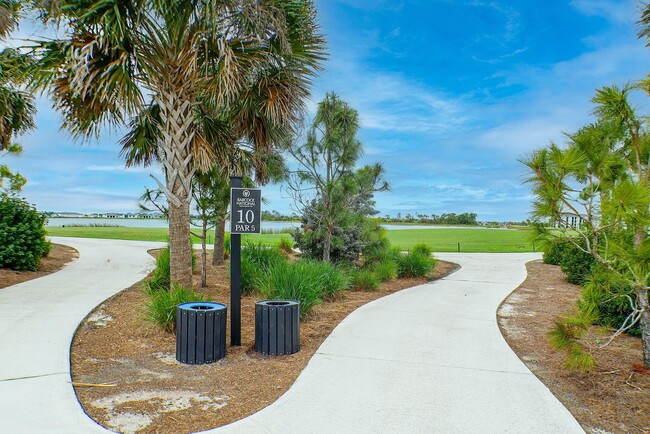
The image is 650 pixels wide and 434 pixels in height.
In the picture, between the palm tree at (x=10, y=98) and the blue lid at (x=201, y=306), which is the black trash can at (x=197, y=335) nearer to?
the blue lid at (x=201, y=306)

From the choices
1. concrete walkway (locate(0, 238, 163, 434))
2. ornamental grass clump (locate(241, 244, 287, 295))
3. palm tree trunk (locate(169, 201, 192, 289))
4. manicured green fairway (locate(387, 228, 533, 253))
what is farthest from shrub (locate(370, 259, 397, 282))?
manicured green fairway (locate(387, 228, 533, 253))

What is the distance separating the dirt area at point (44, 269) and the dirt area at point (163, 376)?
14.3 feet

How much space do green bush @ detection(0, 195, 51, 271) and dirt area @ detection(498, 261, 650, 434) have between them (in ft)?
A: 36.9

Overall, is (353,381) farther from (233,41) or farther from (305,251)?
(305,251)

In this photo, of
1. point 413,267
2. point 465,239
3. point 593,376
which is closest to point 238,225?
point 593,376

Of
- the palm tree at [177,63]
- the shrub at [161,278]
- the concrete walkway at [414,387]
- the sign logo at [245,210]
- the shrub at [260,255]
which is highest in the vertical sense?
the palm tree at [177,63]

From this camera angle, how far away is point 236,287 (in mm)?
5836

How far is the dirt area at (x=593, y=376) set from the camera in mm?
3959

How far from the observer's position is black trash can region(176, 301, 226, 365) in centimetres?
514

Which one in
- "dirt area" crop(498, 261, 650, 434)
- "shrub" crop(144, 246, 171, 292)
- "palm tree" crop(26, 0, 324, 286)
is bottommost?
"dirt area" crop(498, 261, 650, 434)

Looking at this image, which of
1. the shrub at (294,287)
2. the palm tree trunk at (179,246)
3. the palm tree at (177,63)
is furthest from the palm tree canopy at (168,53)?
the shrub at (294,287)

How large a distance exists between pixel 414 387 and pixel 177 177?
200 inches

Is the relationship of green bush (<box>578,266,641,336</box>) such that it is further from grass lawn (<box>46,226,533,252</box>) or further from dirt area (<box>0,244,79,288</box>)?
grass lawn (<box>46,226,533,252</box>)

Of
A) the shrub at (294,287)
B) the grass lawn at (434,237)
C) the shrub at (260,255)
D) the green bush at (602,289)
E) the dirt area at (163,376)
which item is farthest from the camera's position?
the grass lawn at (434,237)
